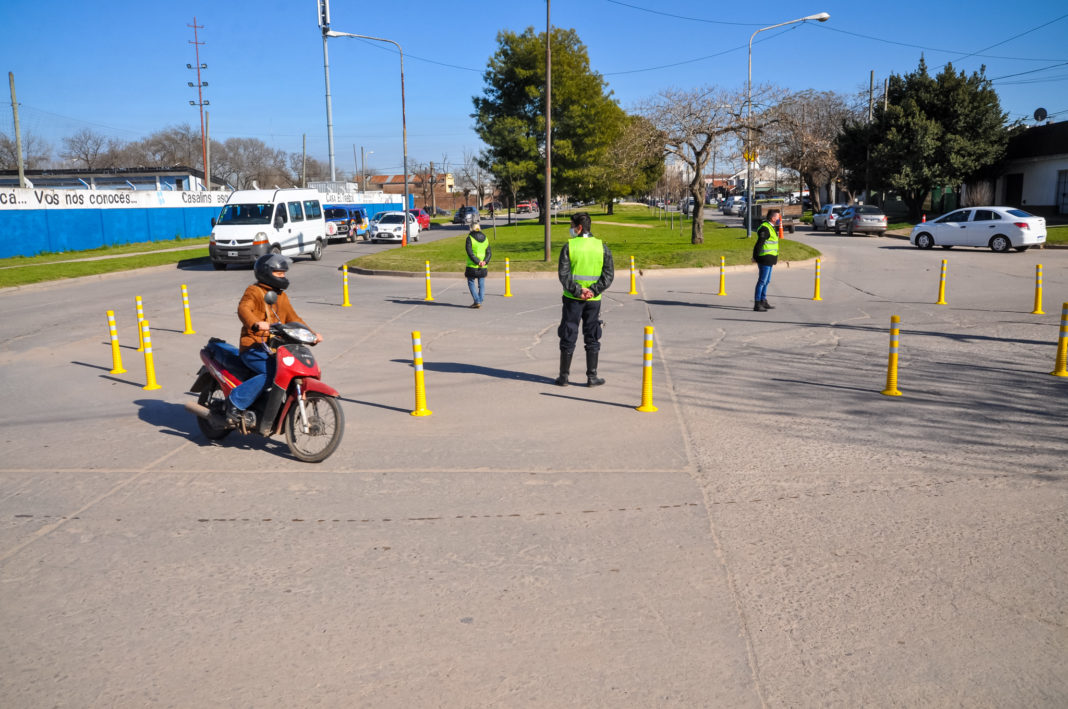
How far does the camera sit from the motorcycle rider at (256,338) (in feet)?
22.0

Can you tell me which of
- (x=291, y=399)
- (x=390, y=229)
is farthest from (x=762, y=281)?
(x=390, y=229)

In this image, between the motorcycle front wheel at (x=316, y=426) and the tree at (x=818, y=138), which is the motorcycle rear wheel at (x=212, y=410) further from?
the tree at (x=818, y=138)

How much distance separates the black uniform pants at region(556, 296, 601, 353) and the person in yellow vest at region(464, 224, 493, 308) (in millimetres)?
6213

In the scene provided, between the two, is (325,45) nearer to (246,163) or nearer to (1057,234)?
(1057,234)

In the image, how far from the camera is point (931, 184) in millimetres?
46281

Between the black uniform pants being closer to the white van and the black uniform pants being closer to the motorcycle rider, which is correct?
the motorcycle rider

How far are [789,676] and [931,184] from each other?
48.8 metres

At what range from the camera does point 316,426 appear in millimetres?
6723

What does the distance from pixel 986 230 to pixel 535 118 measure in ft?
105

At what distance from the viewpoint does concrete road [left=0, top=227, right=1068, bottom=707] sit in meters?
3.61

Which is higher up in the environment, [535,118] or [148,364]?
[535,118]

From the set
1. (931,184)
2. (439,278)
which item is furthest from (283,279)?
(931,184)

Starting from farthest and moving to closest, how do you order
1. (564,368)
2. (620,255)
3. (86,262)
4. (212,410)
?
(86,262) → (620,255) → (564,368) → (212,410)

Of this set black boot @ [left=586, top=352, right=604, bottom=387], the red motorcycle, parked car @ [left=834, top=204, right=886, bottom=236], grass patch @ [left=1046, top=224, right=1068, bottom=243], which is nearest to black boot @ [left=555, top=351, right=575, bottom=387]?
black boot @ [left=586, top=352, right=604, bottom=387]
